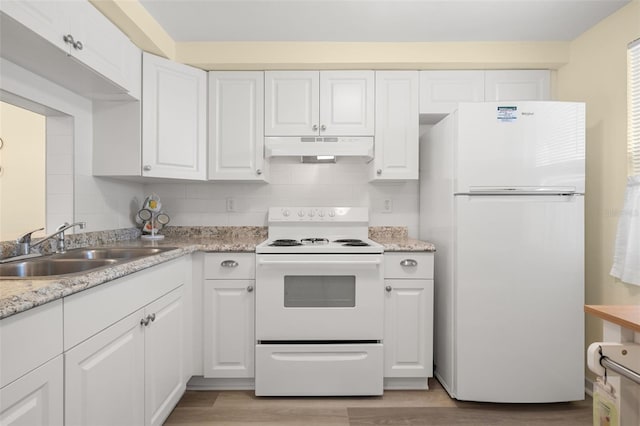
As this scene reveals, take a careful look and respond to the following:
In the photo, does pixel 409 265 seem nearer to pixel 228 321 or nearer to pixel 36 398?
pixel 228 321

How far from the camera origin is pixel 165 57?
7.45ft

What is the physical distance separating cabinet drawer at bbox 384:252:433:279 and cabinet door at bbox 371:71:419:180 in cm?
62

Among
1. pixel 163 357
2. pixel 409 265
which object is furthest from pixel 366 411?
pixel 163 357

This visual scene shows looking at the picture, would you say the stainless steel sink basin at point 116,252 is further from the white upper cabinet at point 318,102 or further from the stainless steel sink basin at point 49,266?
the white upper cabinet at point 318,102

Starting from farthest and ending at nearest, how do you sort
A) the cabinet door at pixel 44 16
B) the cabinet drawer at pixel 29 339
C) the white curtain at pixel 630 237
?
the white curtain at pixel 630 237, the cabinet door at pixel 44 16, the cabinet drawer at pixel 29 339

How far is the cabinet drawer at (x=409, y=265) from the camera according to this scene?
2.16 meters

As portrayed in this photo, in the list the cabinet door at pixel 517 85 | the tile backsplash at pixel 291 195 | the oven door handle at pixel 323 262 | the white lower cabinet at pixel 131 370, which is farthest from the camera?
the tile backsplash at pixel 291 195

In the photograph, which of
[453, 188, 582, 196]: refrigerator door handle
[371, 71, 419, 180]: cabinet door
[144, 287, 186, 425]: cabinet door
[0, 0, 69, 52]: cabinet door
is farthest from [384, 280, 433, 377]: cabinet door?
[0, 0, 69, 52]: cabinet door

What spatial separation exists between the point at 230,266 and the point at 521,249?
1.73 metres

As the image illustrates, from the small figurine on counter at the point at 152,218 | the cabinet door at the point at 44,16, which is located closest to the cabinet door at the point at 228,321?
the small figurine on counter at the point at 152,218

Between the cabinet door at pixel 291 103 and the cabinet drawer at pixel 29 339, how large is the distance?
1.78 metres

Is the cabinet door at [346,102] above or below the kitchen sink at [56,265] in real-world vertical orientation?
above

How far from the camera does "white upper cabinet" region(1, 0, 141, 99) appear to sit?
128 cm

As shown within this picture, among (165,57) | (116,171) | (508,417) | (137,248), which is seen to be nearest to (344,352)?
(508,417)
